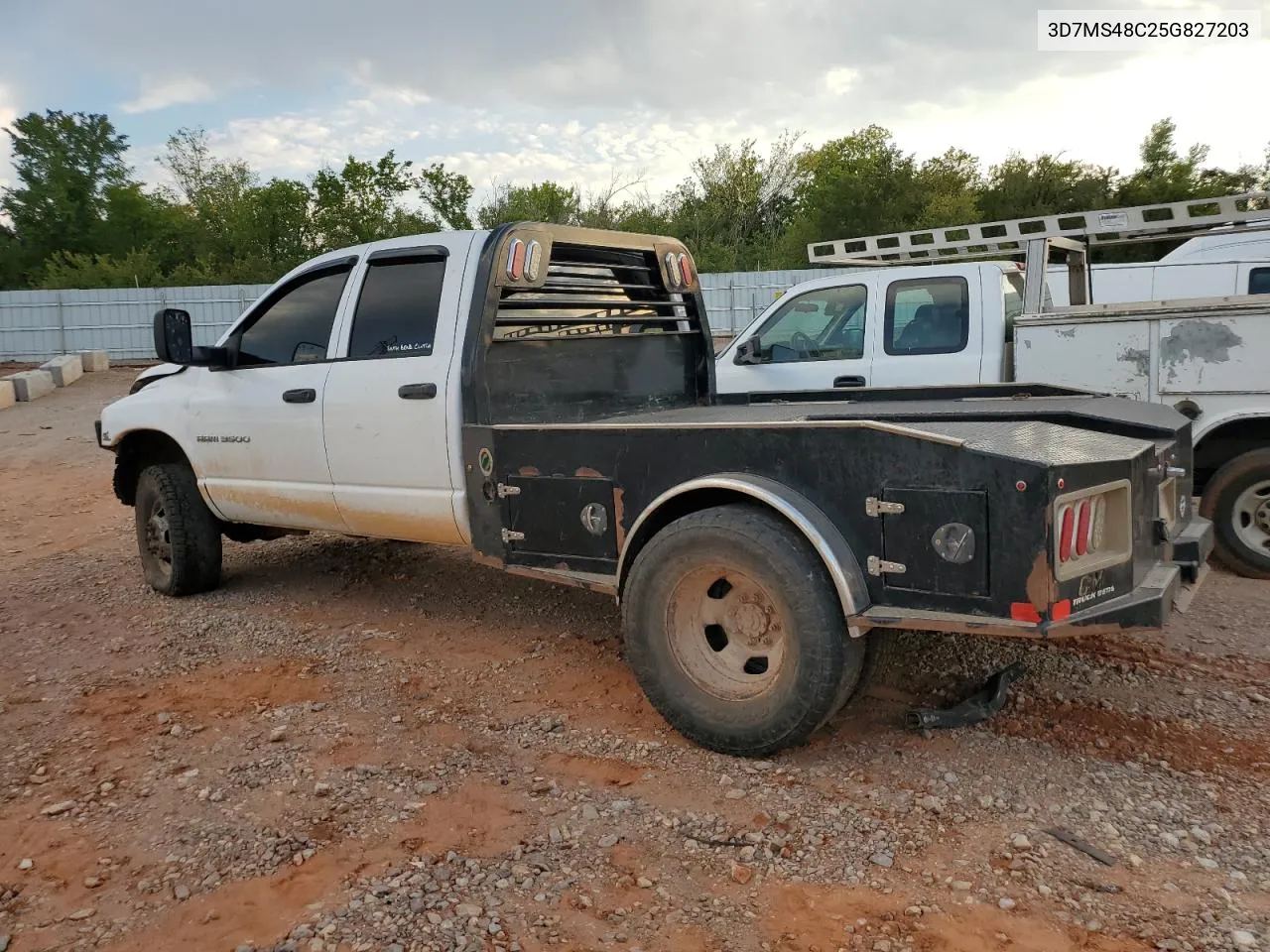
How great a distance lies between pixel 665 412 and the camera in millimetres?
4984

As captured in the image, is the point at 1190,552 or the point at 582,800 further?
the point at 1190,552

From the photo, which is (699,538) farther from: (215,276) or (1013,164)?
(215,276)

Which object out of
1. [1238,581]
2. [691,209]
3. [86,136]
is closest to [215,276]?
[86,136]

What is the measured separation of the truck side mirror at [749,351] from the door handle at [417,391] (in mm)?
3379

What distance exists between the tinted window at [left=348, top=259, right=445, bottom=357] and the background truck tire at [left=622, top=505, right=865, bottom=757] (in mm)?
1785

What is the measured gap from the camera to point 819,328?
7391 mm

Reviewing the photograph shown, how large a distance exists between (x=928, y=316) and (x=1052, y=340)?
1.12 meters

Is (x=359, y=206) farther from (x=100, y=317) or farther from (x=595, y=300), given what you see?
(x=595, y=300)

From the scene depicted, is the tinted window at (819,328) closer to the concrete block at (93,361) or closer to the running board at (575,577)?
the running board at (575,577)

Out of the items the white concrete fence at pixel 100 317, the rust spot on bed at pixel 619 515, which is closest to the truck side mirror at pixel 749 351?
the rust spot on bed at pixel 619 515

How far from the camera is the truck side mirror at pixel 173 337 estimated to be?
208 inches

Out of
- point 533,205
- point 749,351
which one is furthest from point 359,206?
point 749,351

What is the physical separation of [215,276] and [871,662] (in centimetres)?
3601

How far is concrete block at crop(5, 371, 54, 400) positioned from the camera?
17.2 metres
